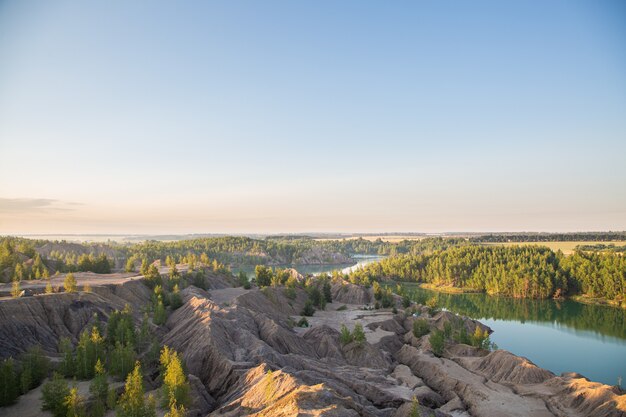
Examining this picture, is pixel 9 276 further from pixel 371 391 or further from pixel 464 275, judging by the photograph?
pixel 464 275

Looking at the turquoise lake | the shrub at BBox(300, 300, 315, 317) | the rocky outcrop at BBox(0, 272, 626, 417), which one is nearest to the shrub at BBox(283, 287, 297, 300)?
the shrub at BBox(300, 300, 315, 317)

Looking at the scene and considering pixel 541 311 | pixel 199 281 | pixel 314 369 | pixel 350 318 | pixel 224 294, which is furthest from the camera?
pixel 541 311

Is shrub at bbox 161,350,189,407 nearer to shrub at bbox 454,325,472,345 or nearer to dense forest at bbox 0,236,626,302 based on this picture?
shrub at bbox 454,325,472,345

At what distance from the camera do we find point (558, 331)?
286 ft

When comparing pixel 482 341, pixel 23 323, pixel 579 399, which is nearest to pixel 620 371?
pixel 482 341

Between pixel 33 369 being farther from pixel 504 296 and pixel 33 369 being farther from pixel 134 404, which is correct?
pixel 504 296

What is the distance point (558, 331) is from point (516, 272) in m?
47.6

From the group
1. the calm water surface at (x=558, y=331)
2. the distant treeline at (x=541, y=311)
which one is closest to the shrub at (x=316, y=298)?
the distant treeline at (x=541, y=311)

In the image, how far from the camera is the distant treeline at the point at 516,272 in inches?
4636

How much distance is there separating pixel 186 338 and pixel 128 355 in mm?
10460

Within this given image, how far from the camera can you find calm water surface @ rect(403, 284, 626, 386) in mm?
64625

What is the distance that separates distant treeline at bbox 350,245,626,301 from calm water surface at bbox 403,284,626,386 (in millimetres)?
6516

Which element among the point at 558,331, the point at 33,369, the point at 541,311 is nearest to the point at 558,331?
the point at 558,331

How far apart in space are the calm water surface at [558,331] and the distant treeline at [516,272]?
652 cm
